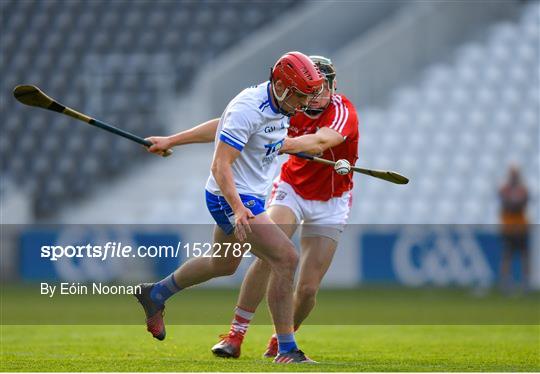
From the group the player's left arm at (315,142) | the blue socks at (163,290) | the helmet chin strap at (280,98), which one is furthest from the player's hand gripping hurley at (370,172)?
the blue socks at (163,290)

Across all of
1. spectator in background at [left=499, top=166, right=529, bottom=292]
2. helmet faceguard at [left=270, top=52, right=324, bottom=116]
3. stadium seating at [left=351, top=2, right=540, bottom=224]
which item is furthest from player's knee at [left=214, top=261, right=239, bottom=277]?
stadium seating at [left=351, top=2, right=540, bottom=224]

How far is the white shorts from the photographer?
342 inches

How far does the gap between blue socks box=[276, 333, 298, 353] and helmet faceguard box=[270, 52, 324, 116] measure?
146cm

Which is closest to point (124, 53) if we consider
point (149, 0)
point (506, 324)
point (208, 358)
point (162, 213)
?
point (149, 0)

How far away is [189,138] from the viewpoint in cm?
842

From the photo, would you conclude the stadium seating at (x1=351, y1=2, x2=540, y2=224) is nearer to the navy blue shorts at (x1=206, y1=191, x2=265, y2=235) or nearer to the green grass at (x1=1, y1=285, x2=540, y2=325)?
the green grass at (x1=1, y1=285, x2=540, y2=325)

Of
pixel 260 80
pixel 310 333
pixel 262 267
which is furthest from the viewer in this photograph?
pixel 260 80

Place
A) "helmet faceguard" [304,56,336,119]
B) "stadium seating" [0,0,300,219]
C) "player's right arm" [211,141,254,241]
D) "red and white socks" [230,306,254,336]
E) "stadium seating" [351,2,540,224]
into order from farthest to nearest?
"stadium seating" [0,0,300,219]
"stadium seating" [351,2,540,224]
"helmet faceguard" [304,56,336,119]
"red and white socks" [230,306,254,336]
"player's right arm" [211,141,254,241]

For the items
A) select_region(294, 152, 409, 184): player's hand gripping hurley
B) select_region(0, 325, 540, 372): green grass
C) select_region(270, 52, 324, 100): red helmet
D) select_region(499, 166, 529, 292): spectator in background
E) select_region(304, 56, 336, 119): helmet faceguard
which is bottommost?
select_region(499, 166, 529, 292): spectator in background

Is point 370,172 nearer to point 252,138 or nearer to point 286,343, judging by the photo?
point 252,138

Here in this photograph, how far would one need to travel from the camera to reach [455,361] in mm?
8234

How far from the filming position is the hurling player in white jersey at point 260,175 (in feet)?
24.8

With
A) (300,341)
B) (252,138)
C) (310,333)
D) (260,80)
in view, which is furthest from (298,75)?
(260,80)

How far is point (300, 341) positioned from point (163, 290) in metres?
2.18
